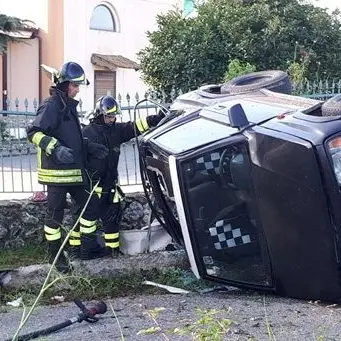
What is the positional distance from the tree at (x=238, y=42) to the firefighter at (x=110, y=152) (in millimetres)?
6645

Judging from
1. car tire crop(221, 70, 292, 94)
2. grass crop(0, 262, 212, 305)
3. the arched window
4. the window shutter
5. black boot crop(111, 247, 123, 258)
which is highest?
the arched window

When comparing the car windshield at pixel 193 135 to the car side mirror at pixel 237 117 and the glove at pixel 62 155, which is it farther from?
the glove at pixel 62 155

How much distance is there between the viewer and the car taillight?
420cm

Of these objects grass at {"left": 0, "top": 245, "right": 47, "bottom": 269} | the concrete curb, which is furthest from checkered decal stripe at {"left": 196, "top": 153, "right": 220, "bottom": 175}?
grass at {"left": 0, "top": 245, "right": 47, "bottom": 269}

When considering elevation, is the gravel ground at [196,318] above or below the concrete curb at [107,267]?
below

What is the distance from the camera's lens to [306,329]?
4.09 meters

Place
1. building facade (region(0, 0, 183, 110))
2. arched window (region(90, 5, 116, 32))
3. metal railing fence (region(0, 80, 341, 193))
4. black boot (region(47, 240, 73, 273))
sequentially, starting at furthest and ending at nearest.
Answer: arched window (region(90, 5, 116, 32)) → building facade (region(0, 0, 183, 110)) → metal railing fence (region(0, 80, 341, 193)) → black boot (region(47, 240, 73, 273))

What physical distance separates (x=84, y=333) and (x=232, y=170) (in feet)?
4.69

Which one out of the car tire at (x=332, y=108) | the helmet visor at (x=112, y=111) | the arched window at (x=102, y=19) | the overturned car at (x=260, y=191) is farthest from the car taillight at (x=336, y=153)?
the arched window at (x=102, y=19)

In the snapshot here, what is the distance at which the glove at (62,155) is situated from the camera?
5.48 meters

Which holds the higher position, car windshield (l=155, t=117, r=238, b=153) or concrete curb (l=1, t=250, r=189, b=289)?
car windshield (l=155, t=117, r=238, b=153)

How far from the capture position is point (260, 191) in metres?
4.42

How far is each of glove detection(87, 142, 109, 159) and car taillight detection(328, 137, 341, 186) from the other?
231 centimetres

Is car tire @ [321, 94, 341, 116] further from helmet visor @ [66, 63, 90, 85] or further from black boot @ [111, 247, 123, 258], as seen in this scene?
black boot @ [111, 247, 123, 258]
